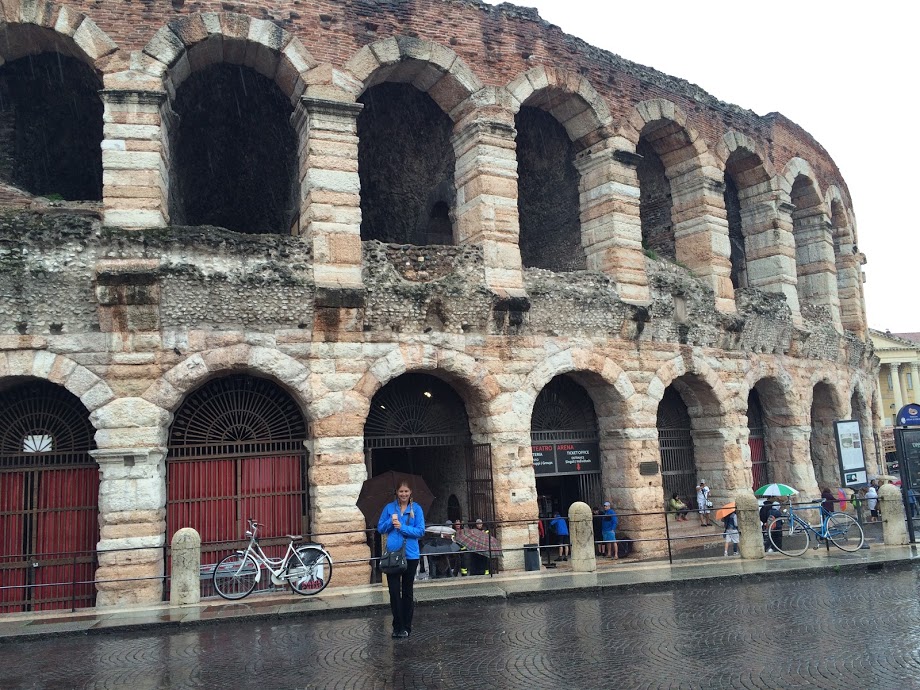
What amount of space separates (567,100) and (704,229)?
4.00 m

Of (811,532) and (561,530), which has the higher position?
(561,530)

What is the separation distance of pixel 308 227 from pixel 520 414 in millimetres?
4612

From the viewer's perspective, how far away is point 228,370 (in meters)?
11.4

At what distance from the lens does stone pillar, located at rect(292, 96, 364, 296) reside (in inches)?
470

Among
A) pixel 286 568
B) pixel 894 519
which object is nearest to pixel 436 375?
pixel 286 568

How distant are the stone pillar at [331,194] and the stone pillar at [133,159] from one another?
2.16 metres

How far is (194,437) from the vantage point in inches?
458

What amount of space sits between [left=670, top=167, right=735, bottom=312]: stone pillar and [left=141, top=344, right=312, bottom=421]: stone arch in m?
8.78

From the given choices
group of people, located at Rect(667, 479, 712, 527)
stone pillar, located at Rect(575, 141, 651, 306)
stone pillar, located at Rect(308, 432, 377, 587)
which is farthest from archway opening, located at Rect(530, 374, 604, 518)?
stone pillar, located at Rect(308, 432, 377, 587)

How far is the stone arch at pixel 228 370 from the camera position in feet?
36.0

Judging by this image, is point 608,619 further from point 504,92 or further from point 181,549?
point 504,92

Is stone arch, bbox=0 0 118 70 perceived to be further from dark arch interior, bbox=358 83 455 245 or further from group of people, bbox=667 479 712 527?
group of people, bbox=667 479 712 527

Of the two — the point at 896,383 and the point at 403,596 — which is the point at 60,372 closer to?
the point at 403,596

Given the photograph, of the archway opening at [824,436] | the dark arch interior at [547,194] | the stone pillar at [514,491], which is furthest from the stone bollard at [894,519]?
the dark arch interior at [547,194]
